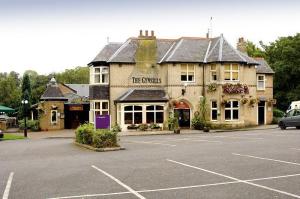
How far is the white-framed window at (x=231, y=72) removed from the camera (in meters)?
41.5

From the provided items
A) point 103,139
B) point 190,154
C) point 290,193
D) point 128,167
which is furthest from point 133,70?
point 290,193

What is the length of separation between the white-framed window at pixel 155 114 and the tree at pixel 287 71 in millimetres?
21353

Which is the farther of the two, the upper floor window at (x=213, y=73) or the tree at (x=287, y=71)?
the tree at (x=287, y=71)

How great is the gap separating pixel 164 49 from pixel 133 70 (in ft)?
12.5

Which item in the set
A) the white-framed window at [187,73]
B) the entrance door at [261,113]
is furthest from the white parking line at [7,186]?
the entrance door at [261,113]

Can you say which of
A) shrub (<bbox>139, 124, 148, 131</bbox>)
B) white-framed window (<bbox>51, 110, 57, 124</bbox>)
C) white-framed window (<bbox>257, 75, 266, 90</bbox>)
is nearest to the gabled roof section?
shrub (<bbox>139, 124, 148, 131</bbox>)

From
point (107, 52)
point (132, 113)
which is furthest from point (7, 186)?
point (107, 52)

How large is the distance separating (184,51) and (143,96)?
581 centimetres

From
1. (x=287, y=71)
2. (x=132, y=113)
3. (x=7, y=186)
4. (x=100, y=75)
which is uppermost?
(x=287, y=71)

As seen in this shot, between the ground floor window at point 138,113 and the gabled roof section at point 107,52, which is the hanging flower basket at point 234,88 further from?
the gabled roof section at point 107,52

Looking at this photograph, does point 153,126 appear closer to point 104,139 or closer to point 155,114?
point 155,114

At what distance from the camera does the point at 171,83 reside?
41406 mm

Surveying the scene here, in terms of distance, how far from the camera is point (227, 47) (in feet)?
139

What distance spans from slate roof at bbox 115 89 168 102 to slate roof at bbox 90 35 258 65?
112 inches
